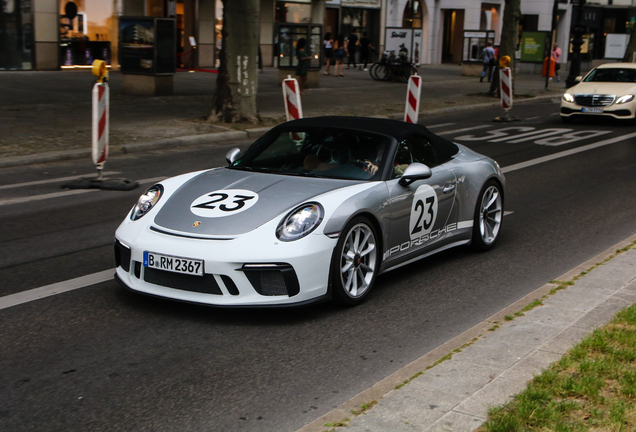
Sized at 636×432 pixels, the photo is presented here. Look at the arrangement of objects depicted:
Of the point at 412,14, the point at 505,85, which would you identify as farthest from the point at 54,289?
the point at 412,14

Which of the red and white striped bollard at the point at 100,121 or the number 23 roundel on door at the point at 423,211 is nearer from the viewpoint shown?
the number 23 roundel on door at the point at 423,211

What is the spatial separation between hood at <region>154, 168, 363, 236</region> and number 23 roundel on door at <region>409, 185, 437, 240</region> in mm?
610

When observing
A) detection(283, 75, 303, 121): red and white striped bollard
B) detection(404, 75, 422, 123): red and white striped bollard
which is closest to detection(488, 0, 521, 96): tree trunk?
detection(404, 75, 422, 123): red and white striped bollard

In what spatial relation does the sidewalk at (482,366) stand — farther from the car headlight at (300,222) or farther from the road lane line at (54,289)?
the road lane line at (54,289)

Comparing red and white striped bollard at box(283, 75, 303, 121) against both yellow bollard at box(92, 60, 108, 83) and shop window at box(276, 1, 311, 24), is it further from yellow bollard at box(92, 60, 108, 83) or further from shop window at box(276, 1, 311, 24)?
shop window at box(276, 1, 311, 24)

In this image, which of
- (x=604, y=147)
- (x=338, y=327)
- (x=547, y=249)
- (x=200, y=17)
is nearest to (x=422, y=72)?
(x=200, y=17)

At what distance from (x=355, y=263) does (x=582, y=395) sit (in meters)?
2.18

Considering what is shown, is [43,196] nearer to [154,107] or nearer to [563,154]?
[563,154]

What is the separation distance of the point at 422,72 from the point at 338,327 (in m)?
36.4

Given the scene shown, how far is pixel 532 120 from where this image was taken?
845 inches

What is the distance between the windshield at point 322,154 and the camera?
20.4ft

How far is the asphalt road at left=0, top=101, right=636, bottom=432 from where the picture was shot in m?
4.04

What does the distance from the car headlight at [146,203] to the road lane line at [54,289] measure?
0.71 m

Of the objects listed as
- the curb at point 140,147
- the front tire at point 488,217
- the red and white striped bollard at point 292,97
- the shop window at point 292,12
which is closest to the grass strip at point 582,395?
the front tire at point 488,217
